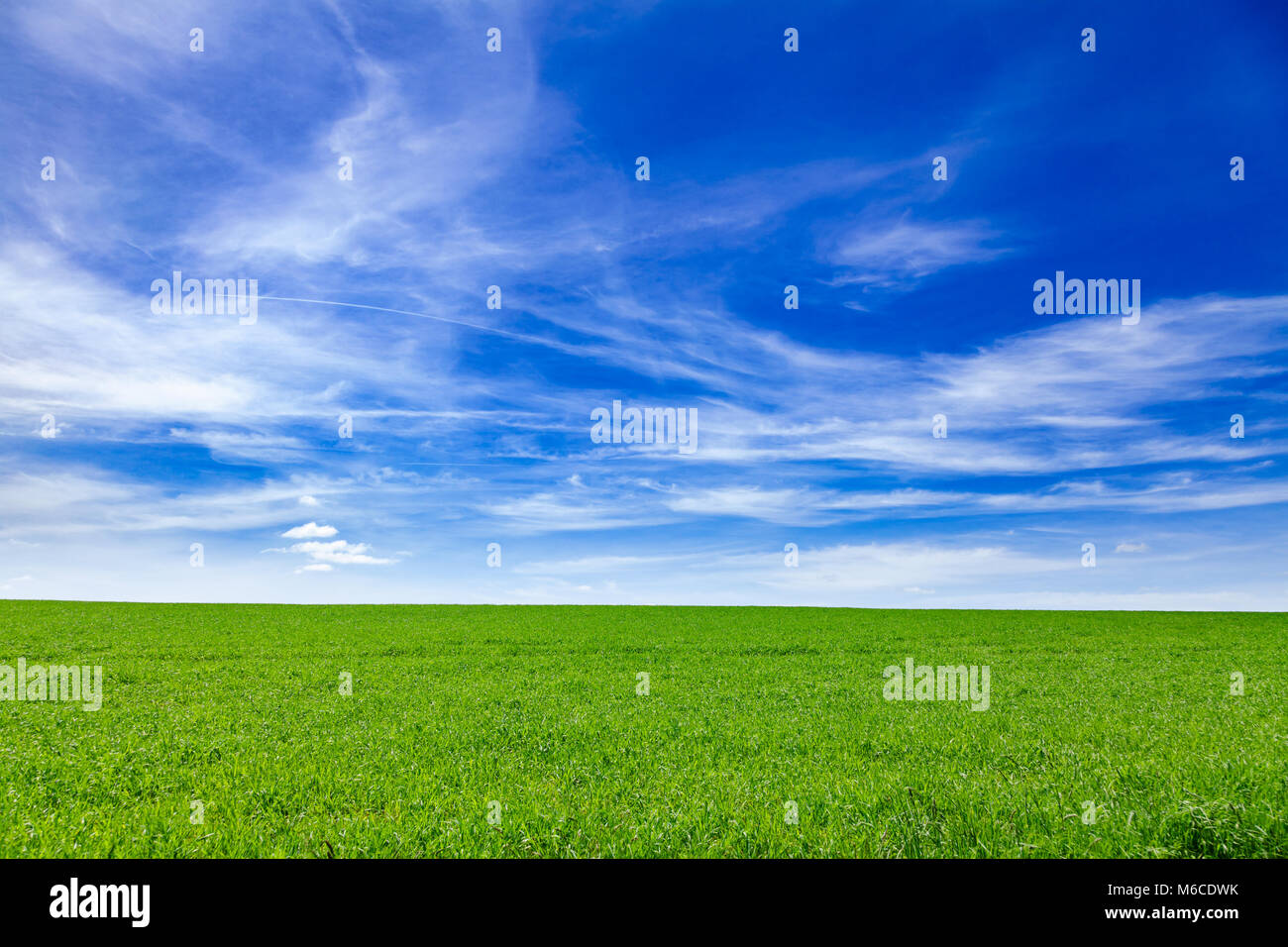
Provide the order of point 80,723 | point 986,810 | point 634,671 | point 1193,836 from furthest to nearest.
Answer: point 634,671 < point 80,723 < point 986,810 < point 1193,836

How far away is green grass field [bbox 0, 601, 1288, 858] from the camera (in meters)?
7.92

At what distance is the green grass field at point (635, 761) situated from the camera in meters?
A: 7.92

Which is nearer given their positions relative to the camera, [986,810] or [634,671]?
[986,810]

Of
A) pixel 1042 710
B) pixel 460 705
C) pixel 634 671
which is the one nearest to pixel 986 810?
pixel 1042 710

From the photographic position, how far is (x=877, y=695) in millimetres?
18734

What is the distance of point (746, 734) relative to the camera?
1370 cm

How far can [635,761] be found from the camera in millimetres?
11578

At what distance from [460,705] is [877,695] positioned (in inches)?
413
